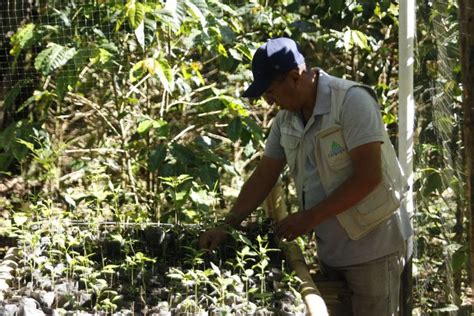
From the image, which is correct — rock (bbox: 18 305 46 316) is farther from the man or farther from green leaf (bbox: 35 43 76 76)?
green leaf (bbox: 35 43 76 76)

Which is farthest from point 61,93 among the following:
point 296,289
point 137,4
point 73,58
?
point 296,289

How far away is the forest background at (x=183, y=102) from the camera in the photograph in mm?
3426

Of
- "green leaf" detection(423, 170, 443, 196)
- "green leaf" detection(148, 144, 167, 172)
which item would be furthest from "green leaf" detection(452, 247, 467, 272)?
"green leaf" detection(148, 144, 167, 172)

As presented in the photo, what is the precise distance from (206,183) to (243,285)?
137cm

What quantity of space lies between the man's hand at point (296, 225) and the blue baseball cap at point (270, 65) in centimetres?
47

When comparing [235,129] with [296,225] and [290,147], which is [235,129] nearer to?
[290,147]

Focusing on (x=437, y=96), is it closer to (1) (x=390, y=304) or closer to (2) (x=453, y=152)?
(2) (x=453, y=152)

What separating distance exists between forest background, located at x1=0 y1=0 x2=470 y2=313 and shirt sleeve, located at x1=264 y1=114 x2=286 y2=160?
390mm

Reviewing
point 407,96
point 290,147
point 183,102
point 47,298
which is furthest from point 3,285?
point 183,102

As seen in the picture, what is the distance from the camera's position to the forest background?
3.43 m

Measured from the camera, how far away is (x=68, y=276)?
2.95m

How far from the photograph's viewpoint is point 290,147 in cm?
320

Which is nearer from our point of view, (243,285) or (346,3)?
(243,285)

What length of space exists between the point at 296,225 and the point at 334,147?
0.32 m
